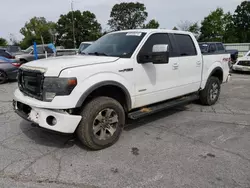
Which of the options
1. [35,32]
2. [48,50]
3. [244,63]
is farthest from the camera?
[35,32]

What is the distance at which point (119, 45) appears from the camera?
4.10m

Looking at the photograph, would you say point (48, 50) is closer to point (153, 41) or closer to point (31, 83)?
point (153, 41)

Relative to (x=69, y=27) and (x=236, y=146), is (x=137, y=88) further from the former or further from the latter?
(x=69, y=27)

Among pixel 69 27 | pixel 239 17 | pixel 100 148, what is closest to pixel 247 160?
pixel 100 148

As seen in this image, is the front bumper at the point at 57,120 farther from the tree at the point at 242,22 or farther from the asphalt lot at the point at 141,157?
the tree at the point at 242,22

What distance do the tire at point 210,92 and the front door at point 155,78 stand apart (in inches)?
56.2

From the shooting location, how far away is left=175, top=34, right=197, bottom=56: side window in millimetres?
4758

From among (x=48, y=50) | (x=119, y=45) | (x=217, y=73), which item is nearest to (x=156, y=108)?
(x=119, y=45)

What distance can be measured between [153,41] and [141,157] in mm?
2219

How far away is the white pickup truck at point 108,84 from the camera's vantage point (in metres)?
3.03

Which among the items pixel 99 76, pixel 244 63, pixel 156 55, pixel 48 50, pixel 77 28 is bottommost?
pixel 244 63

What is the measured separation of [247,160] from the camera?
3.14 m

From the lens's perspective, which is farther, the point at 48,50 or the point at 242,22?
the point at 242,22

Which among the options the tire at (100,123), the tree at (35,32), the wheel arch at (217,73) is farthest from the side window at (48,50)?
the tree at (35,32)
